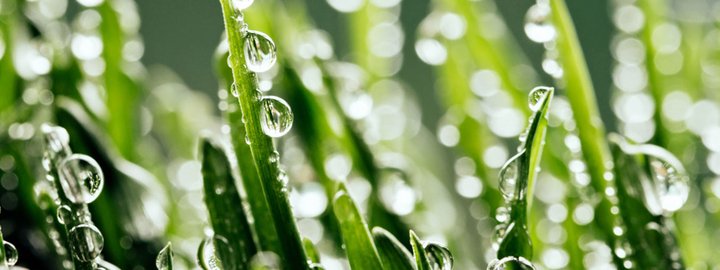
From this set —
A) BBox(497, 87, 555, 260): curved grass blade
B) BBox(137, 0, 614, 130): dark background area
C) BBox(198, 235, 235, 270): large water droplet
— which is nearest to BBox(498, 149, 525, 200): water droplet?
BBox(497, 87, 555, 260): curved grass blade

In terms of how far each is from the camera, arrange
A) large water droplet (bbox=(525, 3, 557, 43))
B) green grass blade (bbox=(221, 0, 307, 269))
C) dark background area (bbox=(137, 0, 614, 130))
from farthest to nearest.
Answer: dark background area (bbox=(137, 0, 614, 130)), large water droplet (bbox=(525, 3, 557, 43)), green grass blade (bbox=(221, 0, 307, 269))

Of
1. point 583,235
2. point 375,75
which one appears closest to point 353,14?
point 375,75

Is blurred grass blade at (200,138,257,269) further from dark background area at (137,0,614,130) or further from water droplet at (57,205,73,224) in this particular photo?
dark background area at (137,0,614,130)

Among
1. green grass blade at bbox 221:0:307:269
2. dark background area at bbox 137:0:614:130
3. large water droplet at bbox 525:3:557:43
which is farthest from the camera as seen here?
dark background area at bbox 137:0:614:130

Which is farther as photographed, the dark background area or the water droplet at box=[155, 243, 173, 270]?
the dark background area

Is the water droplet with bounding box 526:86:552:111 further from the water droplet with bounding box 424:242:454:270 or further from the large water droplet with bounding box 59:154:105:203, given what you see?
the large water droplet with bounding box 59:154:105:203

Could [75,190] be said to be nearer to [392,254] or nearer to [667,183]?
[392,254]

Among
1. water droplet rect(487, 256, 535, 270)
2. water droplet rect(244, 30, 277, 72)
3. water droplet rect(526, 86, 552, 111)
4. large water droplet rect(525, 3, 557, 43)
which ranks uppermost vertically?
large water droplet rect(525, 3, 557, 43)

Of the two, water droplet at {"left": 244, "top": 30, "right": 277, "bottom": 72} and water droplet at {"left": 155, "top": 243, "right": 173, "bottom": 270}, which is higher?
water droplet at {"left": 244, "top": 30, "right": 277, "bottom": 72}

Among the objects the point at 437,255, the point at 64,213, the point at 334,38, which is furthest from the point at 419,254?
the point at 334,38
